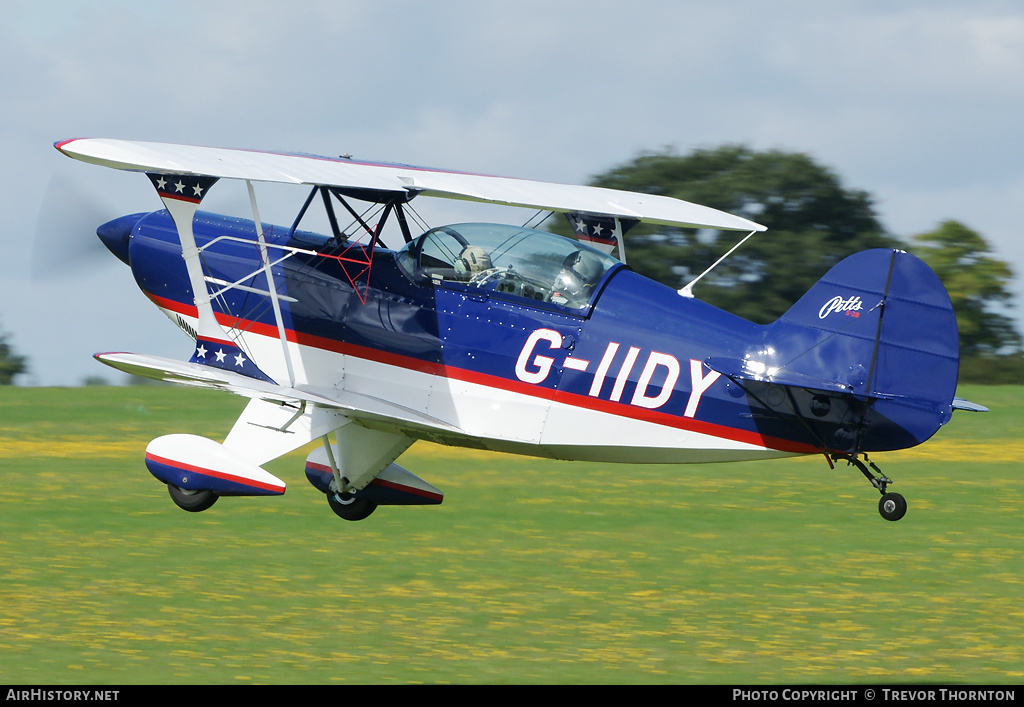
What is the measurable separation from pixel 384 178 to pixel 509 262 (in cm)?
126

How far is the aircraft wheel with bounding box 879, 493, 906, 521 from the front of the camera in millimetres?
8742

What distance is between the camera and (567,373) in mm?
9414

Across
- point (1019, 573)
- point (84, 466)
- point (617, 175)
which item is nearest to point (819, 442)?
point (1019, 573)

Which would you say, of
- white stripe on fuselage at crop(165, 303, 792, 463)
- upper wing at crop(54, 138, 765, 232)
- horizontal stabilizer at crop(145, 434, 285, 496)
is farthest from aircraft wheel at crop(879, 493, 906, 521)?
horizontal stabilizer at crop(145, 434, 285, 496)

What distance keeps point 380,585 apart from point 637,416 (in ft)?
7.64

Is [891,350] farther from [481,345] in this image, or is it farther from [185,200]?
[185,200]

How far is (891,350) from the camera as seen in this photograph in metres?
8.55

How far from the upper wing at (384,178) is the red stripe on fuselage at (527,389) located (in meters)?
1.38

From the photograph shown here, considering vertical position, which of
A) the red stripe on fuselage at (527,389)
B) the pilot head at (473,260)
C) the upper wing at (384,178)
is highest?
the upper wing at (384,178)

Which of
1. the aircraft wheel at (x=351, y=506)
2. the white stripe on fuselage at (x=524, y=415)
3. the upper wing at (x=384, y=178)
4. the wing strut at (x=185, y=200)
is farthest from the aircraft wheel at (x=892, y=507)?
the wing strut at (x=185, y=200)

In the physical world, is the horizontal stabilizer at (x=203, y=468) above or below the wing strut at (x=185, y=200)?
below

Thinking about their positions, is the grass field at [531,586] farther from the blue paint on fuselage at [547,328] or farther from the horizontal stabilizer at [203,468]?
the blue paint on fuselage at [547,328]

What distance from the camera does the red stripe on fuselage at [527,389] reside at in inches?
355

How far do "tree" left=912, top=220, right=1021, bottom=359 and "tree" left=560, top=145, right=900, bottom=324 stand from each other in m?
1.37
